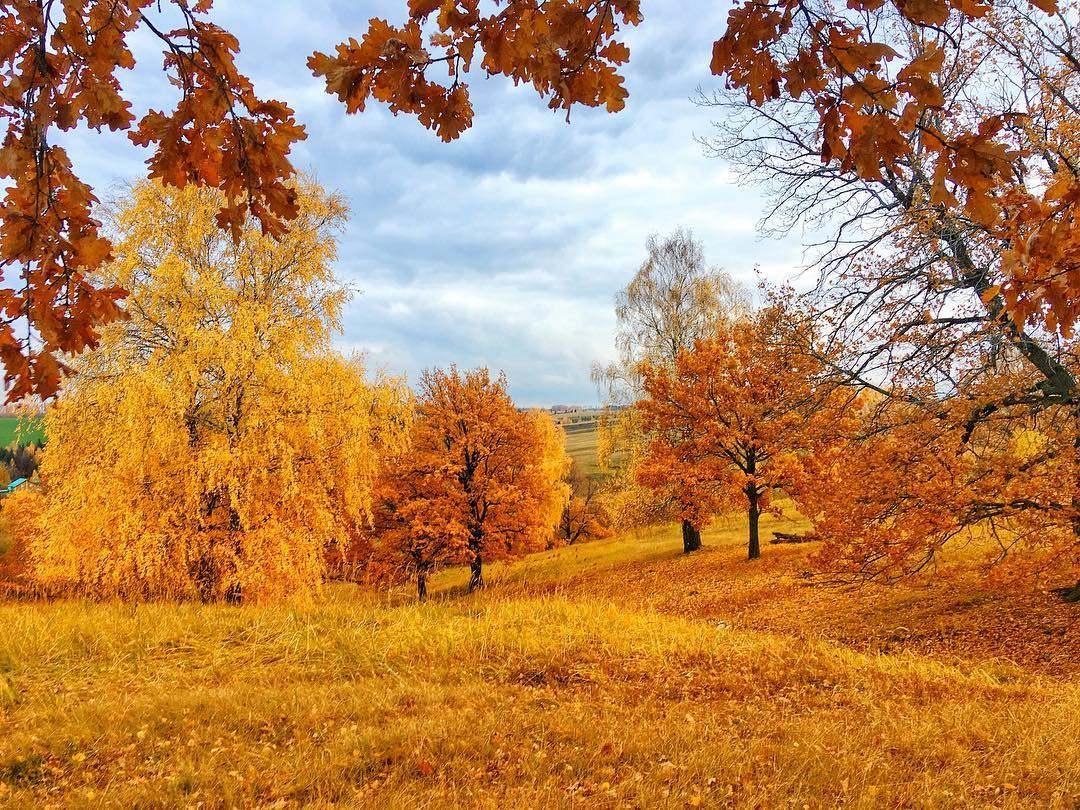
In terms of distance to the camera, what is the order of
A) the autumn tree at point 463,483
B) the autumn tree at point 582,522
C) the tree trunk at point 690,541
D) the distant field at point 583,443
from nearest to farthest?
the autumn tree at point 463,483, the tree trunk at point 690,541, the autumn tree at point 582,522, the distant field at point 583,443

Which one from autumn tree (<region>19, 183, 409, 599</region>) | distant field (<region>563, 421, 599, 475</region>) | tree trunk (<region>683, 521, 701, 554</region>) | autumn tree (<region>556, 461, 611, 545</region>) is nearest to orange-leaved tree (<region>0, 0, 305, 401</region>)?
autumn tree (<region>19, 183, 409, 599</region>)

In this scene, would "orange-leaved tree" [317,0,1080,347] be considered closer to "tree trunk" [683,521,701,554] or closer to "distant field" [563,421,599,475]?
"tree trunk" [683,521,701,554]

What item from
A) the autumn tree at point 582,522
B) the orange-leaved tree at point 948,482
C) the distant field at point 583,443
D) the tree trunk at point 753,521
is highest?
the distant field at point 583,443

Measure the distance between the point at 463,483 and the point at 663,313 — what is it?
9082 millimetres

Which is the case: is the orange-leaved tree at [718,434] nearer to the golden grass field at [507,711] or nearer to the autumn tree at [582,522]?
the golden grass field at [507,711]

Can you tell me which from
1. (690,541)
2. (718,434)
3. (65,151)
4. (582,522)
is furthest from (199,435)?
(582,522)

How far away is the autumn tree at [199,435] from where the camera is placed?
8930mm

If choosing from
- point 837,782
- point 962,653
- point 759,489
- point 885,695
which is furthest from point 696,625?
point 759,489

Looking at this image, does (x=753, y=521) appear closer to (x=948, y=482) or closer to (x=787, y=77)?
(x=948, y=482)

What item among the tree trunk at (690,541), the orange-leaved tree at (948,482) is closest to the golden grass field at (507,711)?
the orange-leaved tree at (948,482)

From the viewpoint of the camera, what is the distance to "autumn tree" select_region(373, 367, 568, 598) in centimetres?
1839

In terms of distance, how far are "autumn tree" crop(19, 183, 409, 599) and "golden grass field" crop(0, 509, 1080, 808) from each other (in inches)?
55.9

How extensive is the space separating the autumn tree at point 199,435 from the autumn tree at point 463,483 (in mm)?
7699

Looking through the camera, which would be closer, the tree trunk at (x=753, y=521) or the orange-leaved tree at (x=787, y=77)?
the orange-leaved tree at (x=787, y=77)
